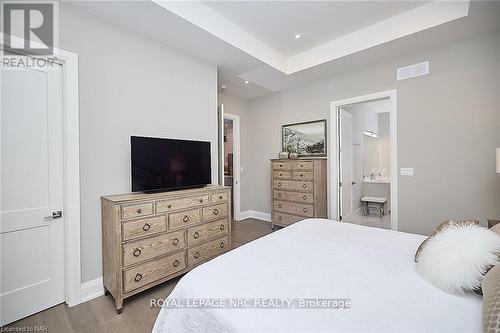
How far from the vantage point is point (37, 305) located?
1.92 meters

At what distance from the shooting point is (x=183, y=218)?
7.82 feet

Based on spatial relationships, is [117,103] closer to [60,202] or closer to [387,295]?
[60,202]

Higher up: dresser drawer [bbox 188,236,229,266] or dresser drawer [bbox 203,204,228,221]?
dresser drawer [bbox 203,204,228,221]

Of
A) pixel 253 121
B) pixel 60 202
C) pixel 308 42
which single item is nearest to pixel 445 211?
pixel 308 42

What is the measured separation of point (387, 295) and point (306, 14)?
9.15 feet

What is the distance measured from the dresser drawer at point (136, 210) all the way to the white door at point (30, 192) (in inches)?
24.4

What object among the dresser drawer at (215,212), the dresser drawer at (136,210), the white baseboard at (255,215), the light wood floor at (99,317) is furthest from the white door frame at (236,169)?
the dresser drawer at (136,210)

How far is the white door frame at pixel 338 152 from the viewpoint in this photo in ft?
10.5

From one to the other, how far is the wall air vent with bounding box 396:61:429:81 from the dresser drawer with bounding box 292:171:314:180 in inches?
72.6

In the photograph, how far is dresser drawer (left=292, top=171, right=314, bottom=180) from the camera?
3.76 meters

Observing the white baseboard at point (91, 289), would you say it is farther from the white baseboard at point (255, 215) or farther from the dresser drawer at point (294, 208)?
the white baseboard at point (255, 215)

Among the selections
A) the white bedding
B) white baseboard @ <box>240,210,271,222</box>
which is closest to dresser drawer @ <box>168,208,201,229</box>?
the white bedding

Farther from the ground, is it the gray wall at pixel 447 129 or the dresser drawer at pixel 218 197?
the gray wall at pixel 447 129

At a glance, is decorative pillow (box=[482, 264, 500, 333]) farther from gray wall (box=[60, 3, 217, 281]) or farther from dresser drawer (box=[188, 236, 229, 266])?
gray wall (box=[60, 3, 217, 281])
